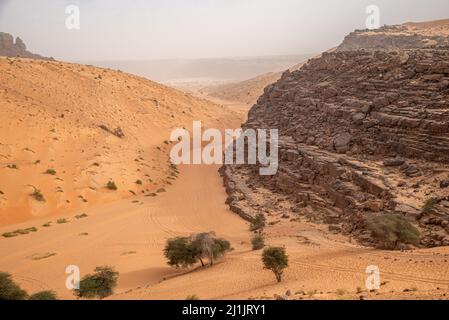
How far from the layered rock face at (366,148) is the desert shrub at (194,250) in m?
5.60

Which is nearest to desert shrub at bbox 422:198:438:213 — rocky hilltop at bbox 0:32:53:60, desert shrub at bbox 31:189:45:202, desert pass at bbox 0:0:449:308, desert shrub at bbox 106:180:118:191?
desert pass at bbox 0:0:449:308

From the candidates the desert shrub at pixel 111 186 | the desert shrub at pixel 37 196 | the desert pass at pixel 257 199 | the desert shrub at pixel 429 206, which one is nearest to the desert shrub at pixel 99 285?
the desert pass at pixel 257 199

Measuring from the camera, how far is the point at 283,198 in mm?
22391

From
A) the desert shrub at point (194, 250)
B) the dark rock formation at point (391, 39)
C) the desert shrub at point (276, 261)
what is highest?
the dark rock formation at point (391, 39)

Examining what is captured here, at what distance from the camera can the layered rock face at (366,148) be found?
55.8 feet

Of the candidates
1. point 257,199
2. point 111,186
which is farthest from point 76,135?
point 257,199

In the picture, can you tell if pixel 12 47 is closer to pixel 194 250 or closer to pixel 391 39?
pixel 391 39

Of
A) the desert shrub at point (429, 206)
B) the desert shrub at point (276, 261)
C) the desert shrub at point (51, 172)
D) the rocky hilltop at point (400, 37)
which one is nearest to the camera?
the desert shrub at point (276, 261)

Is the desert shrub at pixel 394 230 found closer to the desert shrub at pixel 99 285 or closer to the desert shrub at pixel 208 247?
the desert shrub at pixel 208 247

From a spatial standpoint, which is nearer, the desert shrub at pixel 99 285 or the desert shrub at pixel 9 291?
the desert shrub at pixel 9 291

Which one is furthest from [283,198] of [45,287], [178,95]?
[178,95]

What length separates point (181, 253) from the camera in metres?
16.3
